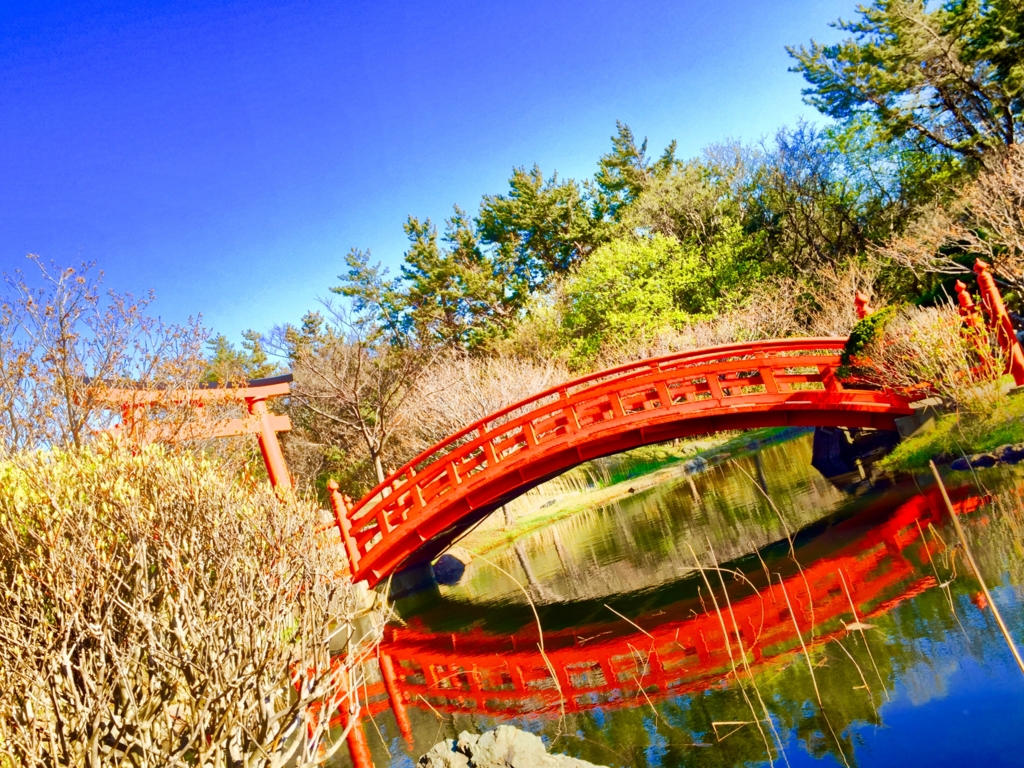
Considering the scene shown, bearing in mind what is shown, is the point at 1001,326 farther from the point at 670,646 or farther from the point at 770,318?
the point at 770,318

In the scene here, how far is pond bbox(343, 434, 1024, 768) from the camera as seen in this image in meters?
4.09

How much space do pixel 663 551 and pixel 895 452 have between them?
11.7 feet

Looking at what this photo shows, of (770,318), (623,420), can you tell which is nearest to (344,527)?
(623,420)

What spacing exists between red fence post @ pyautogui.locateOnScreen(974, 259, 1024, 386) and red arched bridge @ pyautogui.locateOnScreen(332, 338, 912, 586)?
1275mm

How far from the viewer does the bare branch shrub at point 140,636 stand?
11.4 feet

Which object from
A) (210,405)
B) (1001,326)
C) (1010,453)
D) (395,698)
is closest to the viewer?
(395,698)

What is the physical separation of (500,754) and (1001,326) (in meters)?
8.20

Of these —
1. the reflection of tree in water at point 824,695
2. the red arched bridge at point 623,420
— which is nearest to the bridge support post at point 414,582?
the red arched bridge at point 623,420

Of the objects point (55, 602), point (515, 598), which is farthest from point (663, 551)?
point (55, 602)

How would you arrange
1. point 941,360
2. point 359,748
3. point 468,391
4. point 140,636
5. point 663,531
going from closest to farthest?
point 140,636 < point 359,748 < point 941,360 < point 663,531 < point 468,391

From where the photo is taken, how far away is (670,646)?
6590 mm

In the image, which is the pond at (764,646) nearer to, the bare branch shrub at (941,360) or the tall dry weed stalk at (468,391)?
the bare branch shrub at (941,360)

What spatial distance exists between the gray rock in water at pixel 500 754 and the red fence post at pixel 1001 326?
25.1 feet

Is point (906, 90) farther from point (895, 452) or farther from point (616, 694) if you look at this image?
point (616, 694)
